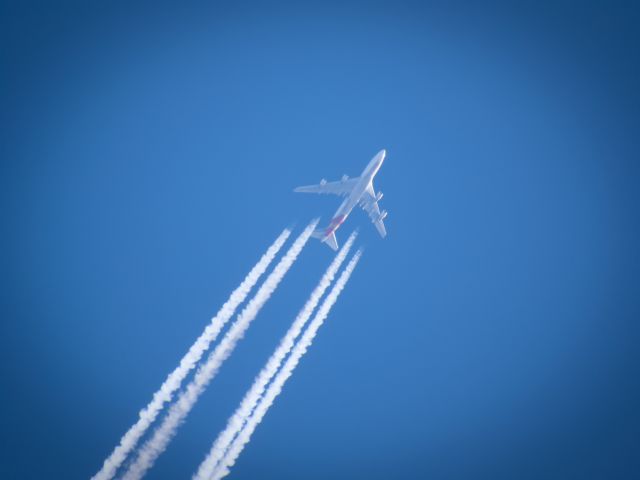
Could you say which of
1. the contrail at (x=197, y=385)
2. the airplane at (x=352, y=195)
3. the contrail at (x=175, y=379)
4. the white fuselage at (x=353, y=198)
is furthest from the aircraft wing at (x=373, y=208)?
the contrail at (x=175, y=379)

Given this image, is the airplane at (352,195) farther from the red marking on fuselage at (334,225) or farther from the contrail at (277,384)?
the contrail at (277,384)

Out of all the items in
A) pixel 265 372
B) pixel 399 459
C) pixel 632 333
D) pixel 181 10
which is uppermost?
pixel 181 10

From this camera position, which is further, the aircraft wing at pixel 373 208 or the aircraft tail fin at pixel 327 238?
the aircraft wing at pixel 373 208

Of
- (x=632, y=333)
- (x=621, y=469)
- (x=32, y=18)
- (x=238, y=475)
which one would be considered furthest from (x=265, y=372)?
(x=32, y=18)

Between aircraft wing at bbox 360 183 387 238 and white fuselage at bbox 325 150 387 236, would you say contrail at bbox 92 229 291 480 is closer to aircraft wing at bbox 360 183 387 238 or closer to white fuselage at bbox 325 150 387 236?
white fuselage at bbox 325 150 387 236

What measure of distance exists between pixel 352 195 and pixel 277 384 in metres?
21.6

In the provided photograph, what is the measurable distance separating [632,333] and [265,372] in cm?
7366

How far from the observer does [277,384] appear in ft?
120

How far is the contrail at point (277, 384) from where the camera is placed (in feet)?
106

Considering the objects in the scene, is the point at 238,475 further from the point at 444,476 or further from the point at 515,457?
the point at 515,457

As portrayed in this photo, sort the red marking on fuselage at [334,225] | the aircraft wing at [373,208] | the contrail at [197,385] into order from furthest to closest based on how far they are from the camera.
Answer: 1. the aircraft wing at [373,208]
2. the red marking on fuselage at [334,225]
3. the contrail at [197,385]

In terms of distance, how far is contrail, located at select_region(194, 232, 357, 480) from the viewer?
3222 centimetres

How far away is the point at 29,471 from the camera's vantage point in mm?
48656

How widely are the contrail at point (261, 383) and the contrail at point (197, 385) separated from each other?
330 cm
